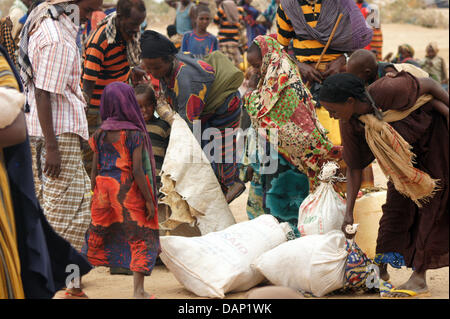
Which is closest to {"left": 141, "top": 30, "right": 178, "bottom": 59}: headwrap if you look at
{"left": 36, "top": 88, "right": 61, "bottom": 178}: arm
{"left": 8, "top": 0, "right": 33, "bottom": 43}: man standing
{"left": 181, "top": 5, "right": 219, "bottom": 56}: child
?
{"left": 36, "top": 88, "right": 61, "bottom": 178}: arm

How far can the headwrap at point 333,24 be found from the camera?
6.64 meters

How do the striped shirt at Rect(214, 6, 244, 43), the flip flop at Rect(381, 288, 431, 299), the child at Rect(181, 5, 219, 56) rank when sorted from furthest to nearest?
the striped shirt at Rect(214, 6, 244, 43) → the child at Rect(181, 5, 219, 56) → the flip flop at Rect(381, 288, 431, 299)

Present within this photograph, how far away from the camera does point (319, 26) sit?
21.8ft

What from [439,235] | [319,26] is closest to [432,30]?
[319,26]

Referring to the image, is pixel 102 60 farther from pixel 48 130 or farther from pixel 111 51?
pixel 48 130

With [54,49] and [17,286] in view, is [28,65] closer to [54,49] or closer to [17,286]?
[54,49]

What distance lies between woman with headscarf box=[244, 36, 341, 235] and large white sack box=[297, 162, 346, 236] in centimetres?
44

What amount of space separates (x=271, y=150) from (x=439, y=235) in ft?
6.15

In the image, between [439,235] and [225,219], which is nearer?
[439,235]

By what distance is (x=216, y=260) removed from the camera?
16.4 ft

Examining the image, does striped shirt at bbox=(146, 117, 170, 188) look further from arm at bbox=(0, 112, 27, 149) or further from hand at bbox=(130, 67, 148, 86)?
arm at bbox=(0, 112, 27, 149)

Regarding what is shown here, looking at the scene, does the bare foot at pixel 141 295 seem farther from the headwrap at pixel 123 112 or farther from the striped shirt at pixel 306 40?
the striped shirt at pixel 306 40

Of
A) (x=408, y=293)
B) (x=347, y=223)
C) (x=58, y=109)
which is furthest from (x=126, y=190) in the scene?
(x=408, y=293)

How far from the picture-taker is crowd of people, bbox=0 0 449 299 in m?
3.65
